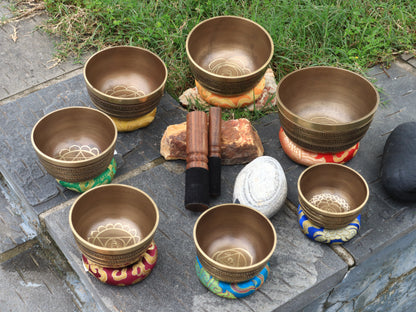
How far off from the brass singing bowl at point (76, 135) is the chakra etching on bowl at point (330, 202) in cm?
100

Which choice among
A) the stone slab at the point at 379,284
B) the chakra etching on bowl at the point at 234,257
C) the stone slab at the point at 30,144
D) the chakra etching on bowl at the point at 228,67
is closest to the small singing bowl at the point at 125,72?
the stone slab at the point at 30,144

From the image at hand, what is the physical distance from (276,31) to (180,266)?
6.40 feet

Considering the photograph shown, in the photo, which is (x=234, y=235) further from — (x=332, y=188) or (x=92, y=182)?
(x=92, y=182)

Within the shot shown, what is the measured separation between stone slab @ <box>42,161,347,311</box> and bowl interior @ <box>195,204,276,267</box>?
12 cm

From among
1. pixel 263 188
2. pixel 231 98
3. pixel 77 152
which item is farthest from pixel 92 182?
pixel 231 98

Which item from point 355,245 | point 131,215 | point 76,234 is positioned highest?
point 76,234

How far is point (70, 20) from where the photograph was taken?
375cm

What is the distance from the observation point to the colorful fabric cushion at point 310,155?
2.78 metres

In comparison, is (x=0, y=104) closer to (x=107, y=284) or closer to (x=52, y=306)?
(x=52, y=306)

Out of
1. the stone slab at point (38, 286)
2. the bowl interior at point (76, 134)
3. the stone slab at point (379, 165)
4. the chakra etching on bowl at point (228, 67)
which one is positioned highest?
the bowl interior at point (76, 134)

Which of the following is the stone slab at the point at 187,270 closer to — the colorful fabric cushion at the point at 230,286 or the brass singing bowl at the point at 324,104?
the colorful fabric cushion at the point at 230,286

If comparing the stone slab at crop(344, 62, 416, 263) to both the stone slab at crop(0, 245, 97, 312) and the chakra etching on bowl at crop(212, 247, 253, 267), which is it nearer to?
the chakra etching on bowl at crop(212, 247, 253, 267)

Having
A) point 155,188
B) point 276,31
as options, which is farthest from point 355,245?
point 276,31

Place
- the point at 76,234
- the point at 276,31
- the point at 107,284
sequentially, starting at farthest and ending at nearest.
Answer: the point at 276,31 < the point at 107,284 < the point at 76,234
